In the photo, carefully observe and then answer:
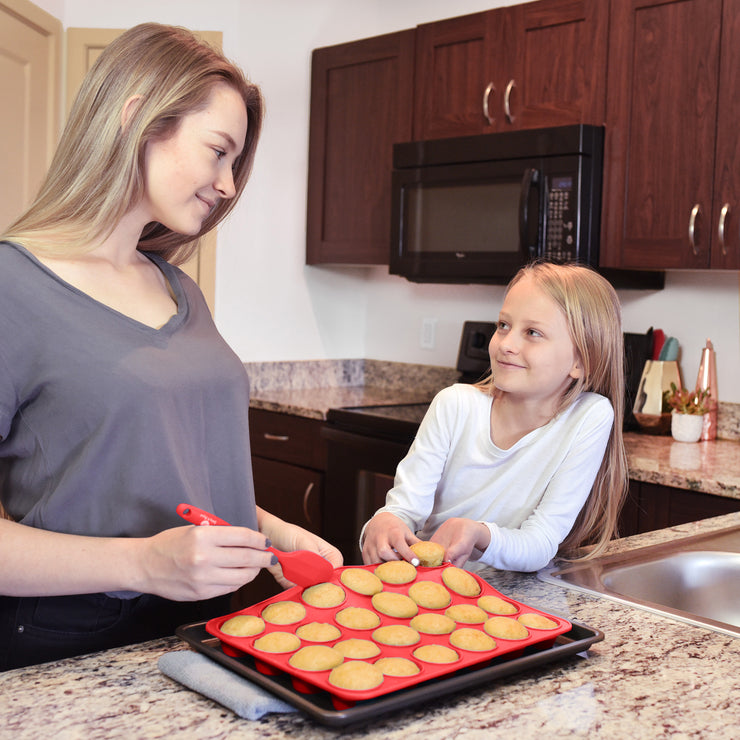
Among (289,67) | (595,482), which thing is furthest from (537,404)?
(289,67)

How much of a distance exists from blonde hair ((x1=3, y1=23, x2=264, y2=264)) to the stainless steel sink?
75cm

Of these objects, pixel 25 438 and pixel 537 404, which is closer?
pixel 25 438

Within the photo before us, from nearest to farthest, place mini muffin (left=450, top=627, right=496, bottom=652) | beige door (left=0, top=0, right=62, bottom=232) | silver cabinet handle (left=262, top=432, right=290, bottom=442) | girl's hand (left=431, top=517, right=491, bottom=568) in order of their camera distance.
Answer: mini muffin (left=450, top=627, right=496, bottom=652) < girl's hand (left=431, top=517, right=491, bottom=568) < beige door (left=0, top=0, right=62, bottom=232) < silver cabinet handle (left=262, top=432, right=290, bottom=442)

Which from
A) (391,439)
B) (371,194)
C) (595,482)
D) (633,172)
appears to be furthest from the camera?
(371,194)

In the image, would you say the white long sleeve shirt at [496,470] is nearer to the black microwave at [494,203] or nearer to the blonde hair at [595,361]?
the blonde hair at [595,361]

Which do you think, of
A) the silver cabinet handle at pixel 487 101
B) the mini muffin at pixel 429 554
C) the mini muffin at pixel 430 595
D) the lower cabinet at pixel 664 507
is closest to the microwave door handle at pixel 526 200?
the silver cabinet handle at pixel 487 101

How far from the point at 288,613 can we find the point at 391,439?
185cm

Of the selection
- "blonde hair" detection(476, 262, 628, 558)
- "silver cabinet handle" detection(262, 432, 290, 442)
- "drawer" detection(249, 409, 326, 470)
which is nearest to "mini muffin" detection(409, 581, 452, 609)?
"blonde hair" detection(476, 262, 628, 558)

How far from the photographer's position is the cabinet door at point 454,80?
9.57 ft

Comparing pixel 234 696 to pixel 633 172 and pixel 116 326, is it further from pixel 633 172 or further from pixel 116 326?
pixel 633 172

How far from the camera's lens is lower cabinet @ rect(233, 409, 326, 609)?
301 cm

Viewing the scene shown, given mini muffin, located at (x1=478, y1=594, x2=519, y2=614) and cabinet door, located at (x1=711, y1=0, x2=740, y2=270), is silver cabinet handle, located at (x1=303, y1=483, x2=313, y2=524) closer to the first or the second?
cabinet door, located at (x1=711, y1=0, x2=740, y2=270)

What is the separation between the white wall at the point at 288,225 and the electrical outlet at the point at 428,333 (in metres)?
0.03

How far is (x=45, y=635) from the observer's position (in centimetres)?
106
